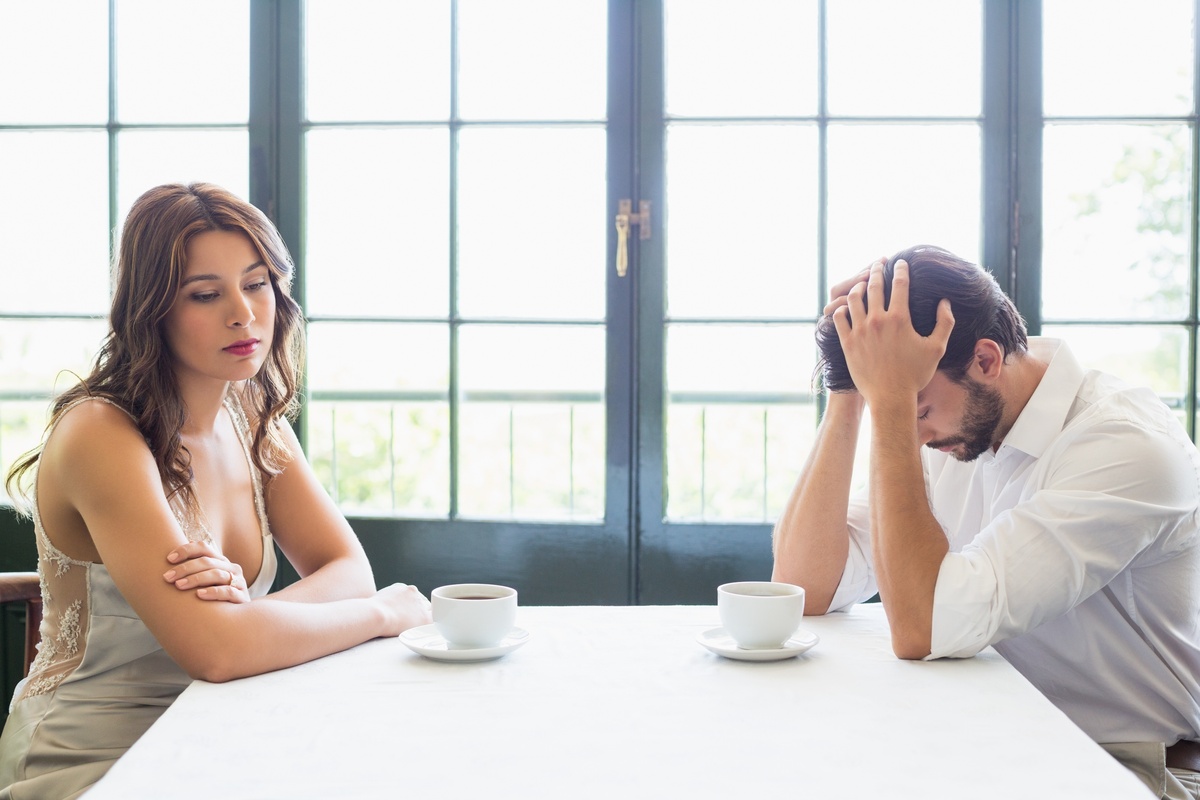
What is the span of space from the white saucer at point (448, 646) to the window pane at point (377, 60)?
152 centimetres

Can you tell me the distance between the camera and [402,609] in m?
1.38

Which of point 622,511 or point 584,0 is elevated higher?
point 584,0

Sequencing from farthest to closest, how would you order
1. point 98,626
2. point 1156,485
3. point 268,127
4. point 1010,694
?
point 268,127 < point 98,626 < point 1156,485 < point 1010,694

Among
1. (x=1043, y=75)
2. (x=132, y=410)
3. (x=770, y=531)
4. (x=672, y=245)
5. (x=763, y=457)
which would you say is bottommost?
(x=770, y=531)

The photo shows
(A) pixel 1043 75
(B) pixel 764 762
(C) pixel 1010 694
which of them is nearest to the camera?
(B) pixel 764 762

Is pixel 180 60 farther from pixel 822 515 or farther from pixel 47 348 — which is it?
pixel 822 515

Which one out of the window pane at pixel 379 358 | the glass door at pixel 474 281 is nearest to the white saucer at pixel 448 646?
the glass door at pixel 474 281

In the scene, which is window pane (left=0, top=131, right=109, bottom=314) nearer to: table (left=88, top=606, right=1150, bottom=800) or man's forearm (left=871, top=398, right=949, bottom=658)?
table (left=88, top=606, right=1150, bottom=800)

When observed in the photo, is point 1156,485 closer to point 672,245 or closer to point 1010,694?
point 1010,694

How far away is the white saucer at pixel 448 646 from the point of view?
3.92ft

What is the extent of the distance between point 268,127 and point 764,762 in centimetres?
210

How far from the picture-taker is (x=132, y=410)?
1459 mm

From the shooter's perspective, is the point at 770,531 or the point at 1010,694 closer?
the point at 1010,694

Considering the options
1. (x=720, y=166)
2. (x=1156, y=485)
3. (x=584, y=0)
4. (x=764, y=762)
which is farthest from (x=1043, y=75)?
(x=764, y=762)
